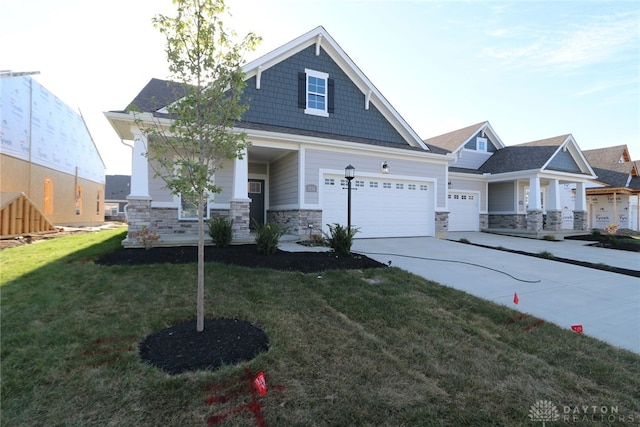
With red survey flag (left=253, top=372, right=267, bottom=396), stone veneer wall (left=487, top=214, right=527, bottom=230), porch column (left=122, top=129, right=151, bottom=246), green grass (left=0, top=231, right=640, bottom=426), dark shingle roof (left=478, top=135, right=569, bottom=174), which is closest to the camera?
green grass (left=0, top=231, right=640, bottom=426)

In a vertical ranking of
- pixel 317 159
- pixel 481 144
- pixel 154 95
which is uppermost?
pixel 481 144

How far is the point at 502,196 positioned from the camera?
59.8ft

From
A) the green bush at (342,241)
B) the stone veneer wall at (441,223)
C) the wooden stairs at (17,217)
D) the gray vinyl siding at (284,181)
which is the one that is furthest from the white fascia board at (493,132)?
the wooden stairs at (17,217)

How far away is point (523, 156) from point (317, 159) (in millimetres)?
12856

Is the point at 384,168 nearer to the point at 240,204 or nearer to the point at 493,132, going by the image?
the point at 240,204

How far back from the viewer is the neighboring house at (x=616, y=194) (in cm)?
2142

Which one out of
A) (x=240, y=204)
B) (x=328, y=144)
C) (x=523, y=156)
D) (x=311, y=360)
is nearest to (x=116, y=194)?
(x=240, y=204)

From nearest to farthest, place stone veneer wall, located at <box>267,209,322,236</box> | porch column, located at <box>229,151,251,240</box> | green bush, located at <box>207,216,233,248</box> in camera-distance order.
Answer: green bush, located at <box>207,216,233,248</box> → porch column, located at <box>229,151,251,240</box> → stone veneer wall, located at <box>267,209,322,236</box>

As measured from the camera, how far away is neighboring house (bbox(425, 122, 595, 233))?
1603 centimetres

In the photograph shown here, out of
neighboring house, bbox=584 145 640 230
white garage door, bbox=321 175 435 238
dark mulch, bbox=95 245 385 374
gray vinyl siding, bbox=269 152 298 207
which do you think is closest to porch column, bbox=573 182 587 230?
neighboring house, bbox=584 145 640 230

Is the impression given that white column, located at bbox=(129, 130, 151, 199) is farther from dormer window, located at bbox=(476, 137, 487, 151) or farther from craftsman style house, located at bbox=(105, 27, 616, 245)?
dormer window, located at bbox=(476, 137, 487, 151)

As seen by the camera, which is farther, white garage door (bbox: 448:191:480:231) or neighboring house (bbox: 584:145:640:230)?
neighboring house (bbox: 584:145:640:230)

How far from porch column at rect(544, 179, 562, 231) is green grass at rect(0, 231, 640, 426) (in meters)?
14.7

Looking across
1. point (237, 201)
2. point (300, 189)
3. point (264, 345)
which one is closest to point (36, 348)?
point (264, 345)
